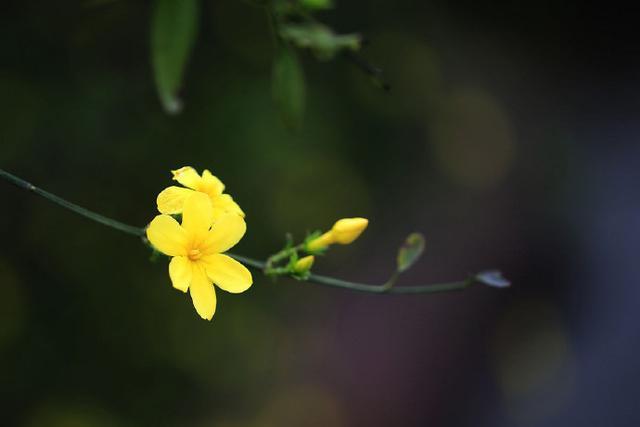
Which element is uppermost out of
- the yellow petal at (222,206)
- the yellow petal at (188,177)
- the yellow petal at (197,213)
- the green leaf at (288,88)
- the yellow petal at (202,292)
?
the green leaf at (288,88)

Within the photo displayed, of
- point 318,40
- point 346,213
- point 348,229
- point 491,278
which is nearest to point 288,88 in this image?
point 318,40

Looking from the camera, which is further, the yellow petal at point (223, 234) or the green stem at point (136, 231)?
the yellow petal at point (223, 234)

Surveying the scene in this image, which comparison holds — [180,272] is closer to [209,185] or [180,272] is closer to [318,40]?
[209,185]

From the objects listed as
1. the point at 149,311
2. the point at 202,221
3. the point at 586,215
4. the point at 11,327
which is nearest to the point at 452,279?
the point at 586,215

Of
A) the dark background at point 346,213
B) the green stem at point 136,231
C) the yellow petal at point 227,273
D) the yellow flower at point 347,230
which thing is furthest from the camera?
the dark background at point 346,213

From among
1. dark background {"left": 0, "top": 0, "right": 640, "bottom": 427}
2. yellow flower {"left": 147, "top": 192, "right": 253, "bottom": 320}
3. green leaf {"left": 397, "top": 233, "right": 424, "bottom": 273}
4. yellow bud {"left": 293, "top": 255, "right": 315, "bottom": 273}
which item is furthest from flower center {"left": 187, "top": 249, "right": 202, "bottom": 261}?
dark background {"left": 0, "top": 0, "right": 640, "bottom": 427}

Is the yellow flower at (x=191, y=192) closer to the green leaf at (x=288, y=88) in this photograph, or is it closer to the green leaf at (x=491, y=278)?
the green leaf at (x=288, y=88)

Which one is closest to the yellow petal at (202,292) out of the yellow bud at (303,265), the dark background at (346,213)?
the yellow bud at (303,265)

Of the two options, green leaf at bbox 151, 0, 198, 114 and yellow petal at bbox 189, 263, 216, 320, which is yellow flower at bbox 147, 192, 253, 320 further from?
green leaf at bbox 151, 0, 198, 114
